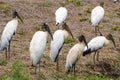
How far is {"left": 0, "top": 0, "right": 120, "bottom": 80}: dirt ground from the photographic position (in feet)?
46.8

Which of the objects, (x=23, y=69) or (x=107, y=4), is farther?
(x=107, y=4)

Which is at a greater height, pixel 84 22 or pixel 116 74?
pixel 84 22

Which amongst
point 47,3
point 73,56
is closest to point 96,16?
point 47,3

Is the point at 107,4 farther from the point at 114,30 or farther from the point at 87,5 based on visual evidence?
the point at 114,30

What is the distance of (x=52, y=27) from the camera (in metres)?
18.9

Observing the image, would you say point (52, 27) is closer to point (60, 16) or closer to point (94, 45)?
point (60, 16)

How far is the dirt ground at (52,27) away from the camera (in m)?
14.3

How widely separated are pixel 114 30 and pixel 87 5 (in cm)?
399

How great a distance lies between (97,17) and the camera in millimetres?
18359

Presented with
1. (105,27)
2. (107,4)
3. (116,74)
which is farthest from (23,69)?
(107,4)

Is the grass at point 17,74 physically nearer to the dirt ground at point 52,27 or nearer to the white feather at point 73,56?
the dirt ground at point 52,27

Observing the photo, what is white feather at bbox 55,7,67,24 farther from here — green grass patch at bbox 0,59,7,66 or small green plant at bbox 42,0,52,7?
green grass patch at bbox 0,59,7,66

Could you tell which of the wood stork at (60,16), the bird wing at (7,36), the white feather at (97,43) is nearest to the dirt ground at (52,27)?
the bird wing at (7,36)

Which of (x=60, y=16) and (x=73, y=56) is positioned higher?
(x=60, y=16)
